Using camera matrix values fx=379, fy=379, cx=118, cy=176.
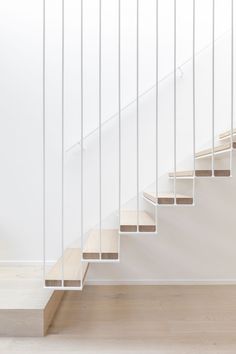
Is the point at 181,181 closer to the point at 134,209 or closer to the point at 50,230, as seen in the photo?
the point at 134,209

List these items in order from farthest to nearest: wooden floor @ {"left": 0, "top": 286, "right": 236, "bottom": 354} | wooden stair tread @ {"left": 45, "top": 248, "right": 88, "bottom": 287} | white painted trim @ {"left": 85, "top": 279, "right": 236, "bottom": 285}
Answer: white painted trim @ {"left": 85, "top": 279, "right": 236, "bottom": 285}
wooden stair tread @ {"left": 45, "top": 248, "right": 88, "bottom": 287}
wooden floor @ {"left": 0, "top": 286, "right": 236, "bottom": 354}

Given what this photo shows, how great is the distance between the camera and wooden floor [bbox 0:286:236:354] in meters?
1.98

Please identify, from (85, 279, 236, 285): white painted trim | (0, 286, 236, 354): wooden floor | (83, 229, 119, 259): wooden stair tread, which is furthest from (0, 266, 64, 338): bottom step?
(85, 279, 236, 285): white painted trim

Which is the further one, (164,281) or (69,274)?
(164,281)

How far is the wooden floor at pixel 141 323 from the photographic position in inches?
77.9

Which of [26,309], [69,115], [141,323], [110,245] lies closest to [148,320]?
[141,323]

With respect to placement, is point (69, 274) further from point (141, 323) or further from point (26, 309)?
point (141, 323)

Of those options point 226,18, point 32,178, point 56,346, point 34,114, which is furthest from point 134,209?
point 226,18

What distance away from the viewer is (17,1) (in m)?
3.17

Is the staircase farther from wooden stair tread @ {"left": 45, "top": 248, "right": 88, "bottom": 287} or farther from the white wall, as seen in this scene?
the white wall

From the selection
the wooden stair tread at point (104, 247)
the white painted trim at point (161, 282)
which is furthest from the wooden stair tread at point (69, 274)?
the white painted trim at point (161, 282)

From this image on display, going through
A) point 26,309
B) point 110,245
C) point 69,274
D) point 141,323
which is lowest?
point 141,323

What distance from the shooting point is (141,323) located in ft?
7.47

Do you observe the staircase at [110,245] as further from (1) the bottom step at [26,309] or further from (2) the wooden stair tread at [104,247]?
(1) the bottom step at [26,309]
